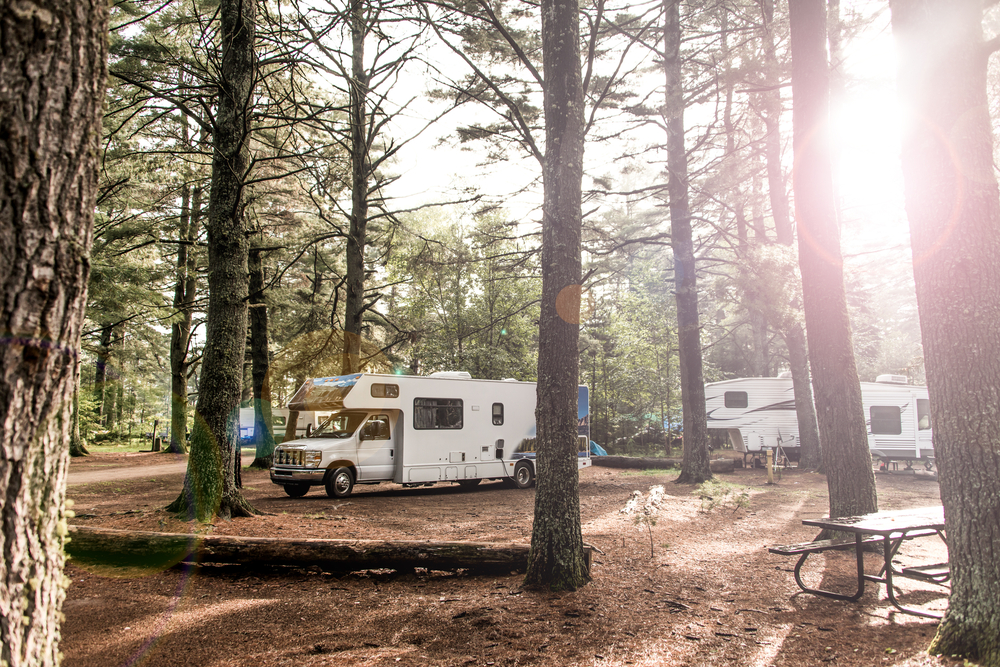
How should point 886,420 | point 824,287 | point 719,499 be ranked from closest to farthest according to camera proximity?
point 824,287
point 719,499
point 886,420

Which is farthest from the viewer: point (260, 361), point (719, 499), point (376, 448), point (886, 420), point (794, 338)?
point (886, 420)

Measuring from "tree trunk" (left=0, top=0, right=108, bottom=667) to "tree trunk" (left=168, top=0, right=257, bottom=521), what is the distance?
225 inches

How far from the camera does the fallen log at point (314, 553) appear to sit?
18.4ft

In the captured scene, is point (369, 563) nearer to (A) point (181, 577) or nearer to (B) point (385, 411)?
(A) point (181, 577)

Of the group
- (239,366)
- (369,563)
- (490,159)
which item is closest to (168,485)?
(239,366)

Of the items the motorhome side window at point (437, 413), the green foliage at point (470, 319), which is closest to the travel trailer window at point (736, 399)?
the green foliage at point (470, 319)

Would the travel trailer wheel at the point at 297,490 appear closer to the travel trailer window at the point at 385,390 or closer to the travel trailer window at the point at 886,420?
the travel trailer window at the point at 385,390

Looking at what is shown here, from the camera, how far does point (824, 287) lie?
7.19 meters

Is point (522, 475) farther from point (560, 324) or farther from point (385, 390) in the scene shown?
point (560, 324)

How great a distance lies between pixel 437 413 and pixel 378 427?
135 centimetres

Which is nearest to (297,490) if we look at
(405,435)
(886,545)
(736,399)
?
(405,435)

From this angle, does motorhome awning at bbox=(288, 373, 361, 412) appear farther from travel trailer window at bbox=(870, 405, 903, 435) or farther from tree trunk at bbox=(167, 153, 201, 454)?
travel trailer window at bbox=(870, 405, 903, 435)

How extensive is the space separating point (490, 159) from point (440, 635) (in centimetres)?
1288

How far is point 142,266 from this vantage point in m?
18.2
